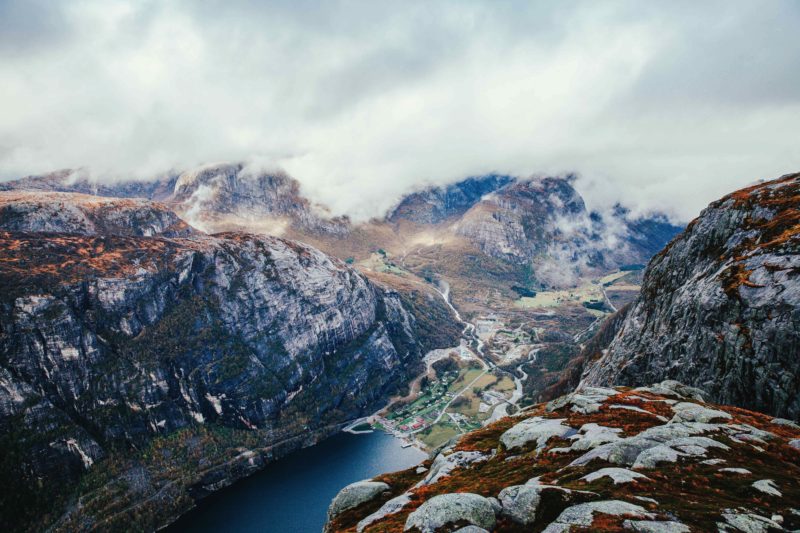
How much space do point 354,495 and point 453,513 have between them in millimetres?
18969

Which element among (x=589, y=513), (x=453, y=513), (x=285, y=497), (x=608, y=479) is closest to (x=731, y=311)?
(x=608, y=479)

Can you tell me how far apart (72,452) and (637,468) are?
→ 20862cm

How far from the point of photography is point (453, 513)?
95.2 ft

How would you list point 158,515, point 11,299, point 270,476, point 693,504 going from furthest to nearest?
point 270,476 → point 11,299 → point 158,515 → point 693,504

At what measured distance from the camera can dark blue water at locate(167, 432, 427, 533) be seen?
154m

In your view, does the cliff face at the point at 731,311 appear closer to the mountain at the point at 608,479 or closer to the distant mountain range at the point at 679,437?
the distant mountain range at the point at 679,437

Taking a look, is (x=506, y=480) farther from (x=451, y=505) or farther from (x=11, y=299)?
(x=11, y=299)

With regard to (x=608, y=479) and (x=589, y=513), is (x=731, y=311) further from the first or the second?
(x=589, y=513)

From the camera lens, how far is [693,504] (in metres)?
25.0

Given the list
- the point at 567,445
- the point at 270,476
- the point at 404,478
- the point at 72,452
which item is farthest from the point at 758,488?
the point at 72,452

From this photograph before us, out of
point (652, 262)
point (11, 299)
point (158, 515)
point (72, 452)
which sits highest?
point (11, 299)

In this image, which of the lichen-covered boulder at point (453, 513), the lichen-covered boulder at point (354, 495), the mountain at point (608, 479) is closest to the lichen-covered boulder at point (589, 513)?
the mountain at point (608, 479)

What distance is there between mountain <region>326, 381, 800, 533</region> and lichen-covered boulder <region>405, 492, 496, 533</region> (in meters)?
0.07

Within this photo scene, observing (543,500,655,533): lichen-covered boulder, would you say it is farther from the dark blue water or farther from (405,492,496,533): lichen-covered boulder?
the dark blue water
